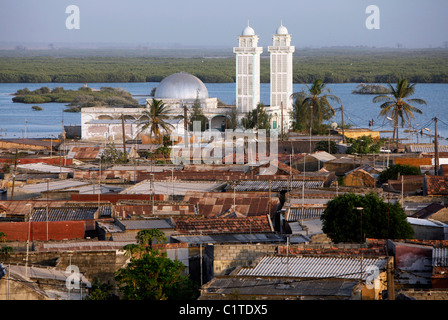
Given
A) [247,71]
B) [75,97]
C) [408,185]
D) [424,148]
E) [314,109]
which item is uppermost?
[247,71]

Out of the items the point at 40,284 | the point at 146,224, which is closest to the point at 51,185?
the point at 146,224

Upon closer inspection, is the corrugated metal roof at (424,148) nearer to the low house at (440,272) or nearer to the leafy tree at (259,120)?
the leafy tree at (259,120)

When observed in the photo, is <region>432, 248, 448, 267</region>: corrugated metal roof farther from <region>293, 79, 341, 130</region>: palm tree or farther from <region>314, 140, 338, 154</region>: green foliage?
<region>293, 79, 341, 130</region>: palm tree

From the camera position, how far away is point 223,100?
8400 centimetres

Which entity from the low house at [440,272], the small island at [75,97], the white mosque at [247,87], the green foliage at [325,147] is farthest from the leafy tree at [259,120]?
the small island at [75,97]

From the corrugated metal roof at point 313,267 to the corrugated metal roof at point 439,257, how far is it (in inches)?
22.2

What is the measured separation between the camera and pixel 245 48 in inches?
1785

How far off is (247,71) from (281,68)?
1.87 metres

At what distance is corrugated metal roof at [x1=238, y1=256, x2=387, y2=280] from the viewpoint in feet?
31.6

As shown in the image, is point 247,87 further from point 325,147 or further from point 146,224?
point 146,224

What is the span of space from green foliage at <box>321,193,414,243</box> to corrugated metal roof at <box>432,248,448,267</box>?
203 centimetres

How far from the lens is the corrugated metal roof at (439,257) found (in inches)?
391
